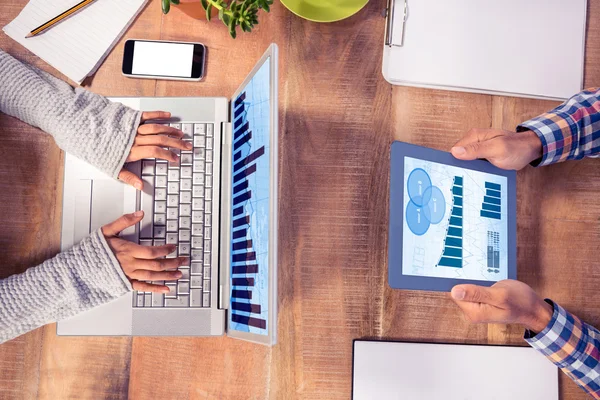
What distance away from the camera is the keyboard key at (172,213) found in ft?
2.30

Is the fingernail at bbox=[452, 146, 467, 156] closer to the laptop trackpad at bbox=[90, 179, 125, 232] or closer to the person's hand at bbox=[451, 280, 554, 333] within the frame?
the person's hand at bbox=[451, 280, 554, 333]

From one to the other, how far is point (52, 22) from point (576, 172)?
35.5 inches

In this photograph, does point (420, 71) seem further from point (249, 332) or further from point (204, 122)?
point (249, 332)

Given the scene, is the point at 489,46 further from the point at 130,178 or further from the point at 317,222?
the point at 130,178

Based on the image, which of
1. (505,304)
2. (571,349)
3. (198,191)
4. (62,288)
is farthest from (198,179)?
(571,349)

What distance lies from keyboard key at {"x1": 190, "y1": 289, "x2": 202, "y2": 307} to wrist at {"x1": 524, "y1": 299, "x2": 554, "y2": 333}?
1.67 feet

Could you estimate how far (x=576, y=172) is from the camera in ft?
2.56

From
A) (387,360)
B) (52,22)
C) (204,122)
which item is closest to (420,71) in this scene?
→ (204,122)

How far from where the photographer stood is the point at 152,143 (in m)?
0.69

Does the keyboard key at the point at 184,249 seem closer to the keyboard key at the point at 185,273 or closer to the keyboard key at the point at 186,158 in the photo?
the keyboard key at the point at 185,273

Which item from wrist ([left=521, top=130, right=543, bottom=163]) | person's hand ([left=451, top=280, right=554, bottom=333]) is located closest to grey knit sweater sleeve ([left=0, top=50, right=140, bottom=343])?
person's hand ([left=451, top=280, right=554, bottom=333])

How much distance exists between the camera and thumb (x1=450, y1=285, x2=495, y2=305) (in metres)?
0.67

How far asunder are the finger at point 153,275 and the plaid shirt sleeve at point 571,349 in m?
0.56

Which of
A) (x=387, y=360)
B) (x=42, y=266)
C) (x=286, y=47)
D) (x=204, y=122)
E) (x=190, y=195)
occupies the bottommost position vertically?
(x=387, y=360)
